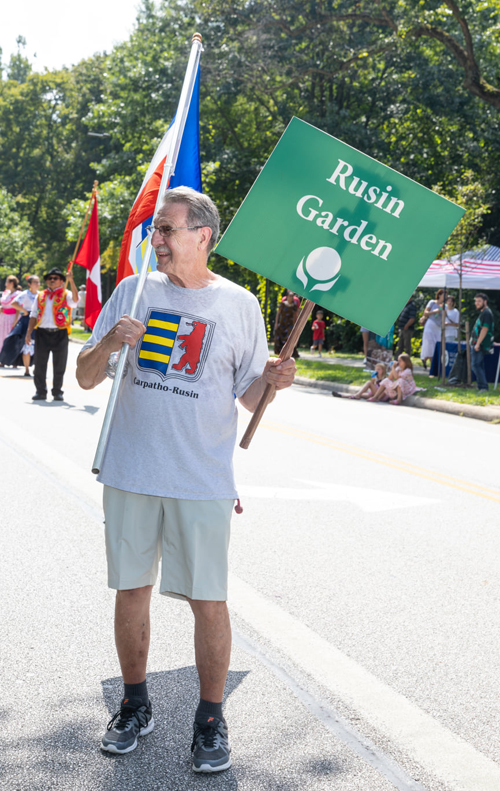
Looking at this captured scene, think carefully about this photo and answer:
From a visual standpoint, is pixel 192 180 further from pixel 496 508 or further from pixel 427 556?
pixel 496 508

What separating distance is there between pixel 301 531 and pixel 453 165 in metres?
25.4

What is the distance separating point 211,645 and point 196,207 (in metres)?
1.54

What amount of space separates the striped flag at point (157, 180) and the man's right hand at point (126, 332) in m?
0.97

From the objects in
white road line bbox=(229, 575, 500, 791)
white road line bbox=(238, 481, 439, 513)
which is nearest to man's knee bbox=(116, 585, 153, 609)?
white road line bbox=(229, 575, 500, 791)

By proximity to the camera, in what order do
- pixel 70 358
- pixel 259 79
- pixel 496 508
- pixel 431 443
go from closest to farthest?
pixel 496 508 < pixel 431 443 < pixel 70 358 < pixel 259 79

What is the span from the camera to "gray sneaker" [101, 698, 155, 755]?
10.0 feet

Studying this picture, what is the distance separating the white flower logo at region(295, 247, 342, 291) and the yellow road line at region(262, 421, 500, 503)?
181 inches

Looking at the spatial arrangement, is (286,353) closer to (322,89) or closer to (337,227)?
(337,227)

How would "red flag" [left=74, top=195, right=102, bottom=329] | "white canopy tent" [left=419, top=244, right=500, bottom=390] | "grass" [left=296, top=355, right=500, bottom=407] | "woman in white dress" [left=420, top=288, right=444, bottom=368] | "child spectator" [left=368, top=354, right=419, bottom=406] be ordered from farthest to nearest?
"woman in white dress" [left=420, top=288, right=444, bottom=368], "white canopy tent" [left=419, top=244, right=500, bottom=390], "child spectator" [left=368, top=354, right=419, bottom=406], "grass" [left=296, top=355, right=500, bottom=407], "red flag" [left=74, top=195, right=102, bottom=329]

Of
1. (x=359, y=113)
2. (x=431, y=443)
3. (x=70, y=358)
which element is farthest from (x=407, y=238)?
(x=359, y=113)

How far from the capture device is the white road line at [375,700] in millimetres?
3000

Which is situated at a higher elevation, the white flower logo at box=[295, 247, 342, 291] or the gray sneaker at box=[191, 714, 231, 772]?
the white flower logo at box=[295, 247, 342, 291]

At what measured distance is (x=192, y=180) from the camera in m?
4.35

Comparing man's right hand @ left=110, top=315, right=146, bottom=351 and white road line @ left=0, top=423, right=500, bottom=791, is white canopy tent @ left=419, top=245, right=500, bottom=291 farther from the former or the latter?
man's right hand @ left=110, top=315, right=146, bottom=351
